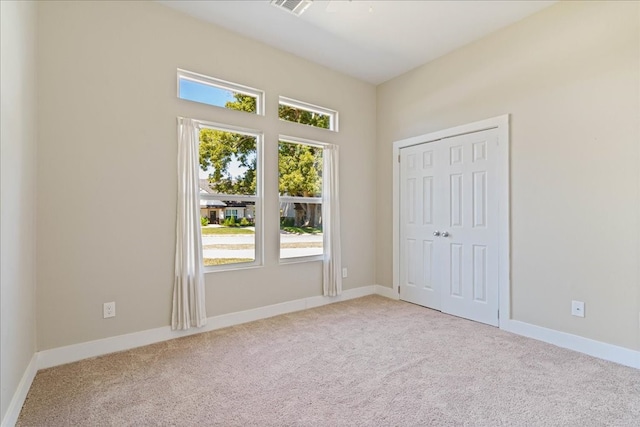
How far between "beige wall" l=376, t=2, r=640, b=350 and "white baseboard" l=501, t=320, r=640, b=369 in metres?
0.05

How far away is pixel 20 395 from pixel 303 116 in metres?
3.57

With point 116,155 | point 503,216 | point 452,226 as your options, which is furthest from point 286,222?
point 503,216

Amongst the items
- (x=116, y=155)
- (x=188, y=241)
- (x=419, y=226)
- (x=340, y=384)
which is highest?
(x=116, y=155)

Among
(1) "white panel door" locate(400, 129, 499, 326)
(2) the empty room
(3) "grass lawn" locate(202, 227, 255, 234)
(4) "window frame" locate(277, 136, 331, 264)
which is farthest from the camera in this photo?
(4) "window frame" locate(277, 136, 331, 264)

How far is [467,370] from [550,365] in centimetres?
69

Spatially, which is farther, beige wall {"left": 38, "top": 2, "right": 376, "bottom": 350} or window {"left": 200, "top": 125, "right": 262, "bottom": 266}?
window {"left": 200, "top": 125, "right": 262, "bottom": 266}

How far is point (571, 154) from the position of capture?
9.23 ft

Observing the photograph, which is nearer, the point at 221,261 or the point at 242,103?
the point at 221,261

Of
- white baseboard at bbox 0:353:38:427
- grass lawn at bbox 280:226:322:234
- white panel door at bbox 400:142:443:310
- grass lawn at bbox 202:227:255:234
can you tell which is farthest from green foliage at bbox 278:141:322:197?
white baseboard at bbox 0:353:38:427

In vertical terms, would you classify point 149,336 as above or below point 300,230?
below

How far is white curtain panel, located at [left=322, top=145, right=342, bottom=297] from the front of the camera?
4156mm

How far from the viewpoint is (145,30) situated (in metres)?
2.89

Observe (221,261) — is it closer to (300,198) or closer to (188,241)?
(188,241)

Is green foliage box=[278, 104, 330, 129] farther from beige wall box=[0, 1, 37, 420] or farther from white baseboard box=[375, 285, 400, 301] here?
white baseboard box=[375, 285, 400, 301]
